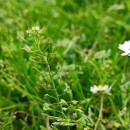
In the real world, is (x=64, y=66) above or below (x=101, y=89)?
above

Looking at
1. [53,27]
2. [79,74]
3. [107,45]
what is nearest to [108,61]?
[79,74]

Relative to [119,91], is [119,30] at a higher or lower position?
higher

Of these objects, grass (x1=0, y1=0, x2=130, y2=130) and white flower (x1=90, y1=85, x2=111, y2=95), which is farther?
white flower (x1=90, y1=85, x2=111, y2=95)

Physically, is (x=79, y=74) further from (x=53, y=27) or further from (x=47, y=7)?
(x=47, y=7)

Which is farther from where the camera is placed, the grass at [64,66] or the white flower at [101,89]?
the white flower at [101,89]

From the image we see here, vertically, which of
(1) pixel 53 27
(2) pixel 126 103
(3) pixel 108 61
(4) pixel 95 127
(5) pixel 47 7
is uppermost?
(5) pixel 47 7

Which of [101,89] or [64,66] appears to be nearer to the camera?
[101,89]

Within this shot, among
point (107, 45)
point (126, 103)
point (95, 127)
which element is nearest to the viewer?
point (95, 127)

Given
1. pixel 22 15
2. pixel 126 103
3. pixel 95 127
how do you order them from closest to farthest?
pixel 95 127
pixel 126 103
pixel 22 15
